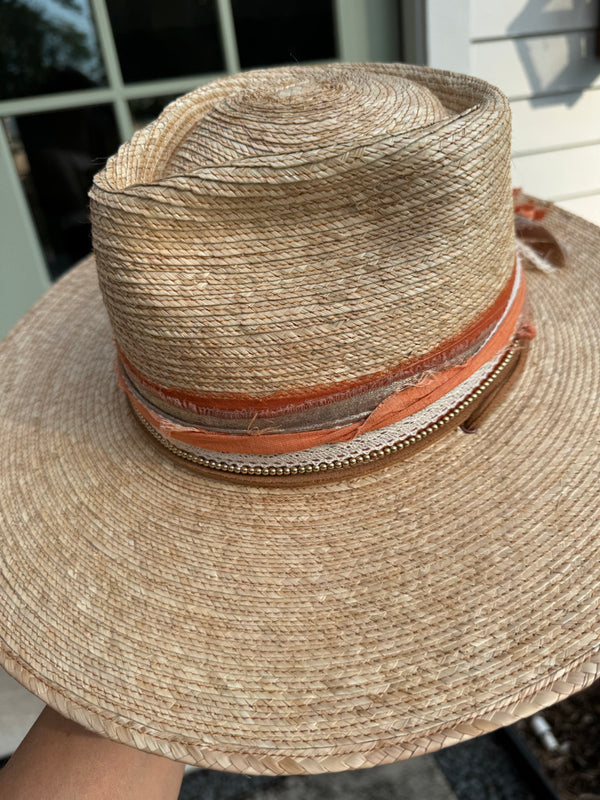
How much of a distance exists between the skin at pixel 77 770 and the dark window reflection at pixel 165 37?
1656 millimetres

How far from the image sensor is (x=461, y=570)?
755 mm

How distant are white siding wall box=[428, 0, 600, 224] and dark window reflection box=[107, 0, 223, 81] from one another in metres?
0.64

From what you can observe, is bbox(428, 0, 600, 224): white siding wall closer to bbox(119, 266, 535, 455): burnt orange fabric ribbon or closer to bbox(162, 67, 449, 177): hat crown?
bbox(162, 67, 449, 177): hat crown

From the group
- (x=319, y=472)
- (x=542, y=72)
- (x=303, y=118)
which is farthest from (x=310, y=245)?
(x=542, y=72)

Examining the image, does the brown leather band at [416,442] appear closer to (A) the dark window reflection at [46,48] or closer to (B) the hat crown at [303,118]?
(B) the hat crown at [303,118]

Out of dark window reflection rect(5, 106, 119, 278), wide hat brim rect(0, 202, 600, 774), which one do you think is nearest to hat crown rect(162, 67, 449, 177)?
wide hat brim rect(0, 202, 600, 774)

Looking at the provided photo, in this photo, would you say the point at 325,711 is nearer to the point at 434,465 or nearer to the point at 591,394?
the point at 434,465

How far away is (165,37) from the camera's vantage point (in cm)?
167

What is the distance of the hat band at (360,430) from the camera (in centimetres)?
79

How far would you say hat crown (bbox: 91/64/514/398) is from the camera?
704 millimetres

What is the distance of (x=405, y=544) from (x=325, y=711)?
0.24 m

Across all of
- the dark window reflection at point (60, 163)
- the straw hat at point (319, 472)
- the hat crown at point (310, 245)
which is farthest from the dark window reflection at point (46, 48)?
the hat crown at point (310, 245)

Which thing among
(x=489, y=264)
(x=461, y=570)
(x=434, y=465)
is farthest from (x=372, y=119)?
(x=461, y=570)

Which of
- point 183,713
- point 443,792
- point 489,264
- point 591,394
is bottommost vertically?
point 443,792
